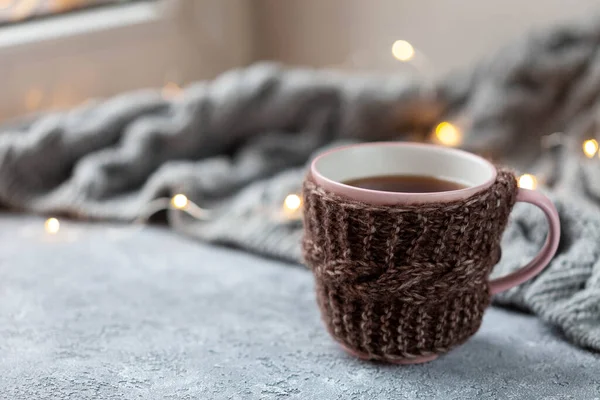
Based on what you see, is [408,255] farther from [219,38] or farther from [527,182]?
[219,38]

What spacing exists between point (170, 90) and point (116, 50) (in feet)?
0.35

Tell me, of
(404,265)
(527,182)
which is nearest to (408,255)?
(404,265)

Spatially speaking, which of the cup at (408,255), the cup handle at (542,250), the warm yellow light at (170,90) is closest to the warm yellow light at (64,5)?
the warm yellow light at (170,90)

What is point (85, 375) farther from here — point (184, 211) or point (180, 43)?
point (180, 43)

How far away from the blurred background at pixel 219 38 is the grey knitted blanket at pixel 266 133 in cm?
9

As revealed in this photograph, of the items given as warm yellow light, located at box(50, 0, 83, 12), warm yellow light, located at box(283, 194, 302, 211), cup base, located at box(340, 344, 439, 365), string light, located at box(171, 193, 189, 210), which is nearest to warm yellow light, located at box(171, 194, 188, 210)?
string light, located at box(171, 193, 189, 210)

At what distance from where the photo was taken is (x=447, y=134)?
96 centimetres

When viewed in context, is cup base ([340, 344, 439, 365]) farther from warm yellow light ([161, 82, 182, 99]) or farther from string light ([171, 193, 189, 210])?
warm yellow light ([161, 82, 182, 99])

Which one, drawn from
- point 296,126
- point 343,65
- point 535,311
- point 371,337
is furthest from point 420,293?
point 343,65

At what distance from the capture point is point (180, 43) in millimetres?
1240

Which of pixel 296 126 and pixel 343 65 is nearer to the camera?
pixel 296 126

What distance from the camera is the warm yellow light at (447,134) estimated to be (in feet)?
3.12

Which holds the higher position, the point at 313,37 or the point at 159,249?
the point at 313,37

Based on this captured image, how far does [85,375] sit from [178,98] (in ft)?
1.78
